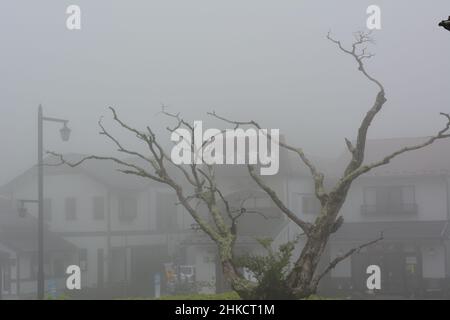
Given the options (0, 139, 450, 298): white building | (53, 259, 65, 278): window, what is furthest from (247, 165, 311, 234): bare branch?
(53, 259, 65, 278): window

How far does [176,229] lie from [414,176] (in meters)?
9.99

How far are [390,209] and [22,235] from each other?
49.5 ft

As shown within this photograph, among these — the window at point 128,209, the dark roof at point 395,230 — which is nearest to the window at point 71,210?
the window at point 128,209

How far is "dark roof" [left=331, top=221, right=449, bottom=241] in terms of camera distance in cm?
2377

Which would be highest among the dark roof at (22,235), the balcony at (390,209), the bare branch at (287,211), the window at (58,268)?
the bare branch at (287,211)

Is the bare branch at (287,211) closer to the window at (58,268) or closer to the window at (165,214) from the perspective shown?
the window at (165,214)

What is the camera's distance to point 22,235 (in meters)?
25.3

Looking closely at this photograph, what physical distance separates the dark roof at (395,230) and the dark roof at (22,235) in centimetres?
1128

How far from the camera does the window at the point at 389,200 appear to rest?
24.6m

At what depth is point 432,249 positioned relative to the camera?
24188 millimetres

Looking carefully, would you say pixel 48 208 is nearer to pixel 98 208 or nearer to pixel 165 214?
pixel 98 208

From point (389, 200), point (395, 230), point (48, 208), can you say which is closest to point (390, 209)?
point (389, 200)

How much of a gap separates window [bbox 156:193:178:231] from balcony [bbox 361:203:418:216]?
791 centimetres

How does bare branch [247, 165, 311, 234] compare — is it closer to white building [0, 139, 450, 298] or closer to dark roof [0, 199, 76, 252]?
white building [0, 139, 450, 298]
